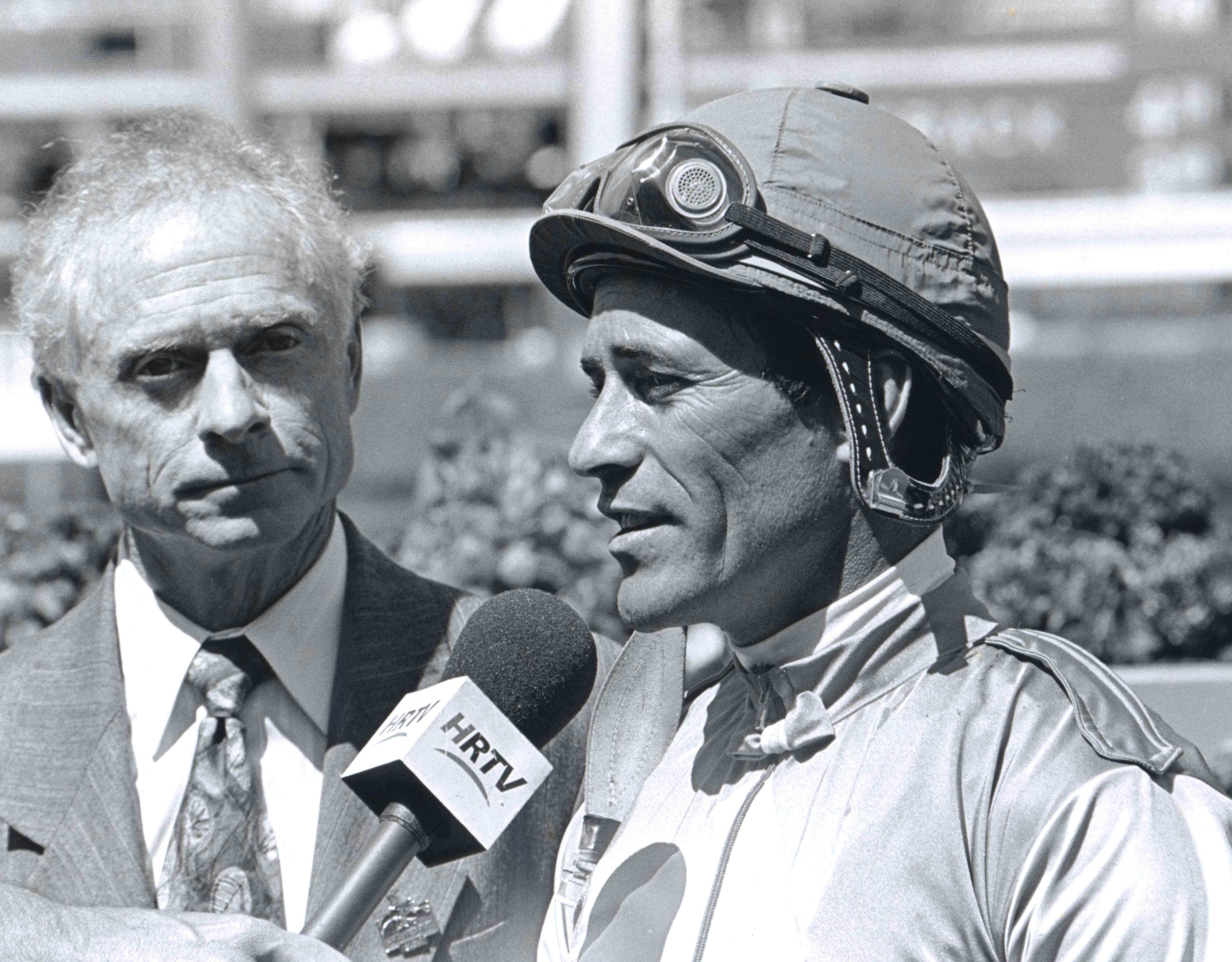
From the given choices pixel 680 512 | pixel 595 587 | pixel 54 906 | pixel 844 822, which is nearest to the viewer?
pixel 844 822

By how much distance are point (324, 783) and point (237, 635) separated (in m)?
0.31

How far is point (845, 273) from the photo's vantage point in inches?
73.7

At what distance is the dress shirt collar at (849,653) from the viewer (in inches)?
77.1

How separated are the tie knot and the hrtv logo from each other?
88 cm

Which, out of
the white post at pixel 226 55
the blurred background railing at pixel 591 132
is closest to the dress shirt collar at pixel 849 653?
the blurred background railing at pixel 591 132

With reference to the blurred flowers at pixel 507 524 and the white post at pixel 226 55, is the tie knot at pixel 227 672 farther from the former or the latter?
the white post at pixel 226 55

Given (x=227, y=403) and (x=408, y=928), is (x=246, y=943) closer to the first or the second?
(x=408, y=928)

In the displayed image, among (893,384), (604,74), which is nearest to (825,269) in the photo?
(893,384)

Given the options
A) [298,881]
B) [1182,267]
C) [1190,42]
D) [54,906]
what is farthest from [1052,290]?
[54,906]

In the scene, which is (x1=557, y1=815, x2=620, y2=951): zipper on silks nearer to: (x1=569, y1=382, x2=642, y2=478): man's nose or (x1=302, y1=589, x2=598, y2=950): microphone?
(x1=302, y1=589, x2=598, y2=950): microphone

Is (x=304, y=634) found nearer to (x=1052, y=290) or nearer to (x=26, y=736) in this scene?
(x=26, y=736)

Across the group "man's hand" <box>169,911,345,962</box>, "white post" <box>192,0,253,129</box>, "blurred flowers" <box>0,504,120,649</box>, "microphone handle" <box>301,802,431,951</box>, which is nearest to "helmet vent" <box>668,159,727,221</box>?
"microphone handle" <box>301,802,431,951</box>

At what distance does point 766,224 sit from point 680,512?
0.37 m

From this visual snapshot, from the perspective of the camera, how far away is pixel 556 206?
2.11 m
